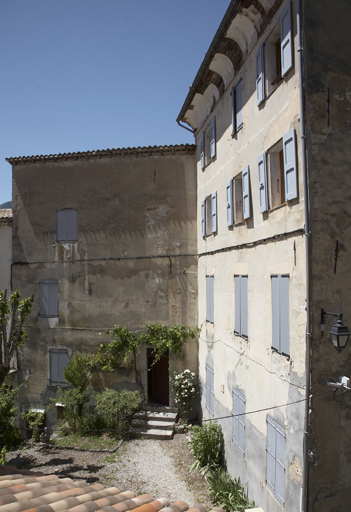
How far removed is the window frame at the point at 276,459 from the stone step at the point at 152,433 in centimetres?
558

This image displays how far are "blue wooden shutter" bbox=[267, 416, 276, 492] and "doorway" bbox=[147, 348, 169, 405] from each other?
7.60m

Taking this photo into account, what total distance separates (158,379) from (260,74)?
37.8ft

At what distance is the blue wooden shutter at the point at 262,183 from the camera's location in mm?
7777

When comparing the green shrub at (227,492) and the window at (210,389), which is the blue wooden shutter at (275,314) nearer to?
the green shrub at (227,492)

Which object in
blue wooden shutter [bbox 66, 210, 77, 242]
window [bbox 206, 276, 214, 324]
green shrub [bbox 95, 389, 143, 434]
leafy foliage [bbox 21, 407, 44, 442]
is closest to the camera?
window [bbox 206, 276, 214, 324]

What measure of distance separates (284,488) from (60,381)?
10444 millimetres

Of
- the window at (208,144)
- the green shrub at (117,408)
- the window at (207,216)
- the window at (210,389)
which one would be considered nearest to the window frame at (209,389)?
the window at (210,389)

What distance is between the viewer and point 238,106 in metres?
9.54

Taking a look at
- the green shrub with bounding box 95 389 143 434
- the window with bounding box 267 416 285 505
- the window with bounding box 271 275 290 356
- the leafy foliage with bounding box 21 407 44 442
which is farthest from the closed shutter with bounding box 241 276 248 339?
the leafy foliage with bounding box 21 407 44 442

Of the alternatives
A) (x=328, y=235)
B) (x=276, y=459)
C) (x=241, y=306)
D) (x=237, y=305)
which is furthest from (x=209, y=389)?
(x=328, y=235)

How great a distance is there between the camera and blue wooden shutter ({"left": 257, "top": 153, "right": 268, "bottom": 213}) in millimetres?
7777

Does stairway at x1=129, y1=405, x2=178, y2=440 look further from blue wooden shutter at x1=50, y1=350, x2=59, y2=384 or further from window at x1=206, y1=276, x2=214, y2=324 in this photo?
window at x1=206, y1=276, x2=214, y2=324

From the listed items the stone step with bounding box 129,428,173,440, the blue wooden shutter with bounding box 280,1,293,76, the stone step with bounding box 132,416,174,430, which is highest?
the blue wooden shutter with bounding box 280,1,293,76

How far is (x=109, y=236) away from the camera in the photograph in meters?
14.8
